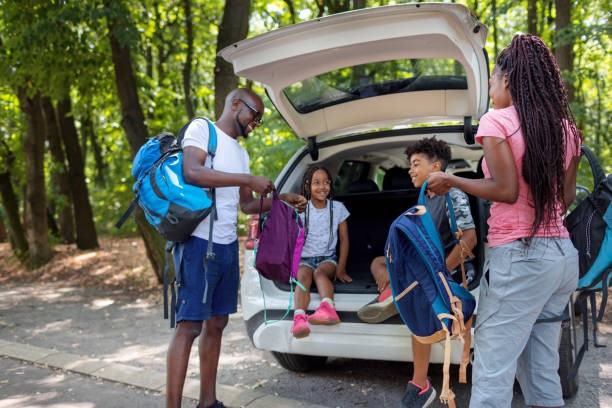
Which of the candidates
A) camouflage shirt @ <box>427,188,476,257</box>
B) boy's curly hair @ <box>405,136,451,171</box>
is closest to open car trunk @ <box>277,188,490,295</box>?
camouflage shirt @ <box>427,188,476,257</box>

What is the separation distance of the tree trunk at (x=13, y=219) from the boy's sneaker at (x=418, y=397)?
439 inches

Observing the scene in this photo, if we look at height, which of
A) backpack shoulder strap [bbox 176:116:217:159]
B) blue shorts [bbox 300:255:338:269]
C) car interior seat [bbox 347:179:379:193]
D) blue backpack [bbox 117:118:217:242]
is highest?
backpack shoulder strap [bbox 176:116:217:159]

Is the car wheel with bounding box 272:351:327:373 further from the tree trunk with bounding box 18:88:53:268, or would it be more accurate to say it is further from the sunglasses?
the tree trunk with bounding box 18:88:53:268

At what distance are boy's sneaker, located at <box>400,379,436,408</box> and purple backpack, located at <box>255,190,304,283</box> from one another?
0.98 metres

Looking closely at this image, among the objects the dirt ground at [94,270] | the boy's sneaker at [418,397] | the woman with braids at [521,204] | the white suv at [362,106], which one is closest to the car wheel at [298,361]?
the white suv at [362,106]

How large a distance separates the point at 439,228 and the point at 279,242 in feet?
3.35

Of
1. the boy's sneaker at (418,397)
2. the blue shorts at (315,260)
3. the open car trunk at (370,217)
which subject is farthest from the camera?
the open car trunk at (370,217)

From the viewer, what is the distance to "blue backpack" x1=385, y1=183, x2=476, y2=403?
2721 mm

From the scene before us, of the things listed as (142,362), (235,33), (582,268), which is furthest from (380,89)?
(235,33)

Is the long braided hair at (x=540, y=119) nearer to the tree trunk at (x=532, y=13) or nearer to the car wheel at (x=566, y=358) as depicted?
the car wheel at (x=566, y=358)

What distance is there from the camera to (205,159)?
10.6 ft

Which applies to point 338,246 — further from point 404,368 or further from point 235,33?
point 235,33

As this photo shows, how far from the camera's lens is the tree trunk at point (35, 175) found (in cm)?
1159

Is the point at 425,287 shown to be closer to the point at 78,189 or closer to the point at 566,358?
the point at 566,358
